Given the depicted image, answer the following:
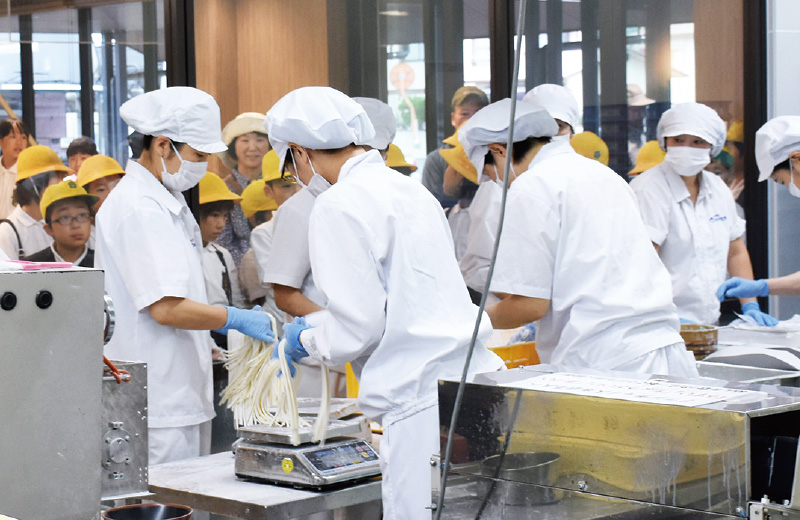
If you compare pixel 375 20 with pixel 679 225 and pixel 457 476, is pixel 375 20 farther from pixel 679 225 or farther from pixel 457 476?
pixel 457 476

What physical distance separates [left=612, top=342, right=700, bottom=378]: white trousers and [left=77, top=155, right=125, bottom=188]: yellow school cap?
1.94m

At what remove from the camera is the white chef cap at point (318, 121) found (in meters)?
2.23

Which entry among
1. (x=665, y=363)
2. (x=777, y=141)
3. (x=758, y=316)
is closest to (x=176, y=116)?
(x=665, y=363)

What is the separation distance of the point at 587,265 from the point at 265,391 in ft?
2.78

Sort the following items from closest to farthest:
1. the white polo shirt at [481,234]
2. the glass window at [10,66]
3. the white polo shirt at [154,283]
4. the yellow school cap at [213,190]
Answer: the white polo shirt at [154,283] < the glass window at [10,66] < the yellow school cap at [213,190] < the white polo shirt at [481,234]

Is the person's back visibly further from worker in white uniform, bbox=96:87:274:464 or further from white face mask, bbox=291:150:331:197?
worker in white uniform, bbox=96:87:274:464

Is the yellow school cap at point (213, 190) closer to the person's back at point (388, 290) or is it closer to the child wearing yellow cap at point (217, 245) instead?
→ the child wearing yellow cap at point (217, 245)

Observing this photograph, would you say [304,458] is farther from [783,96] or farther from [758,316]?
[783,96]

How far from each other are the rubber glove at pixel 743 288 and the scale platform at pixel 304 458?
220 centimetres

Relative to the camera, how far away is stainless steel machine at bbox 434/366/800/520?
137cm

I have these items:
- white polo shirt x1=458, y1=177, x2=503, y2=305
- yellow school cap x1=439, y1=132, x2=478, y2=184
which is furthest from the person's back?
yellow school cap x1=439, y1=132, x2=478, y2=184

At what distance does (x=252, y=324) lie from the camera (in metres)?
2.57

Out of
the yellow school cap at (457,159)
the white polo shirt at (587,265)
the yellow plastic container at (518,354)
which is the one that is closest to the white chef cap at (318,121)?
the white polo shirt at (587,265)

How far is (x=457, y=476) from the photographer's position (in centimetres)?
171
